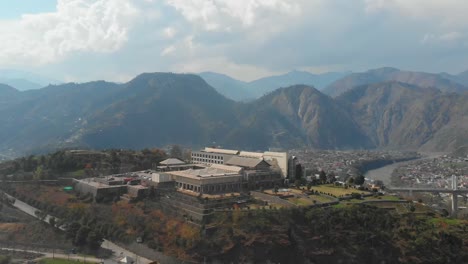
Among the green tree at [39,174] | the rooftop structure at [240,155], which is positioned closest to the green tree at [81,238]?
the green tree at [39,174]

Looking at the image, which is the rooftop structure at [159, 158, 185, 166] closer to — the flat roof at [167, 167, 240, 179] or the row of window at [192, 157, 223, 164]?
the row of window at [192, 157, 223, 164]

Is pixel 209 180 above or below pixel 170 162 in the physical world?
below

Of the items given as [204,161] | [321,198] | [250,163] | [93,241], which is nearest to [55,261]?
[93,241]

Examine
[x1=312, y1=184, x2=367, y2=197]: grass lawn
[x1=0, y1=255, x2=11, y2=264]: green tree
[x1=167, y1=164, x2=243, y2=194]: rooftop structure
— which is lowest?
[x1=0, y1=255, x2=11, y2=264]: green tree

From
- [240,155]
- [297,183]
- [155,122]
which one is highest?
[155,122]

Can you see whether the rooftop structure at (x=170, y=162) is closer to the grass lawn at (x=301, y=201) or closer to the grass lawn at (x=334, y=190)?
the grass lawn at (x=334, y=190)

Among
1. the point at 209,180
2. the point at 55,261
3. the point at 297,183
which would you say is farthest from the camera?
the point at 297,183

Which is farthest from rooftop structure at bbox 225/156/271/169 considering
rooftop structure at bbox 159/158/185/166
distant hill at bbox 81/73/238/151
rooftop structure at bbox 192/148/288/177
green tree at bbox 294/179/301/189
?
distant hill at bbox 81/73/238/151

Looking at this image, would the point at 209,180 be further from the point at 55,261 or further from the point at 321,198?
the point at 55,261

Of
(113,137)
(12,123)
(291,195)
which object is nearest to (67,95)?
(12,123)

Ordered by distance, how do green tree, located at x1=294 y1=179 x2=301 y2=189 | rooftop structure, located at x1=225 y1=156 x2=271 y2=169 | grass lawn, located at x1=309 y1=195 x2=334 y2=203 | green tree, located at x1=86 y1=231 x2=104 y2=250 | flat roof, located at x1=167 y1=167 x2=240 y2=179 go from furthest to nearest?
1. rooftop structure, located at x1=225 y1=156 x2=271 y2=169
2. green tree, located at x1=294 y1=179 x2=301 y2=189
3. flat roof, located at x1=167 y1=167 x2=240 y2=179
4. grass lawn, located at x1=309 y1=195 x2=334 y2=203
5. green tree, located at x1=86 y1=231 x2=104 y2=250

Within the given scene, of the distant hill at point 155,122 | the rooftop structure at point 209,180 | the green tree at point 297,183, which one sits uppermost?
the distant hill at point 155,122
